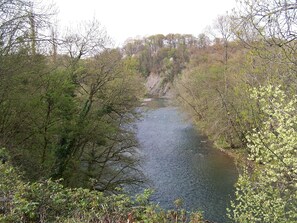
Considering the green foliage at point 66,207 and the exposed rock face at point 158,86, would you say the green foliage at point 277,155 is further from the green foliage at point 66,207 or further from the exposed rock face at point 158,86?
the exposed rock face at point 158,86

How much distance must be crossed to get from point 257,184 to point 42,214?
574 centimetres

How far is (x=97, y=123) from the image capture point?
13.5m

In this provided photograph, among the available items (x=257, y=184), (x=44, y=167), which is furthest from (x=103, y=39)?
(x=257, y=184)

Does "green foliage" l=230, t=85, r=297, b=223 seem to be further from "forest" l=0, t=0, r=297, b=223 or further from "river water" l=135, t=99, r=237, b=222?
"river water" l=135, t=99, r=237, b=222

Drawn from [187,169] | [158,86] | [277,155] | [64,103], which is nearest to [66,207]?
[277,155]

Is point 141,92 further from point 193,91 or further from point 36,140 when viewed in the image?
point 193,91

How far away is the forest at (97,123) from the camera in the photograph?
489cm

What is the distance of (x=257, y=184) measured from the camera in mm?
8125

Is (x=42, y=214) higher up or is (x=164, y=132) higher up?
(x=42, y=214)

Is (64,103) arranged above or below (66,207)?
above

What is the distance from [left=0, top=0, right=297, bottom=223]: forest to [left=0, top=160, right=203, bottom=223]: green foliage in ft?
0.06

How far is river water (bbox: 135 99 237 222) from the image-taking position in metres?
15.1

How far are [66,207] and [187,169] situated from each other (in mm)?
15548

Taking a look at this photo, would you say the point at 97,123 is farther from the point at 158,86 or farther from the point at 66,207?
the point at 158,86
